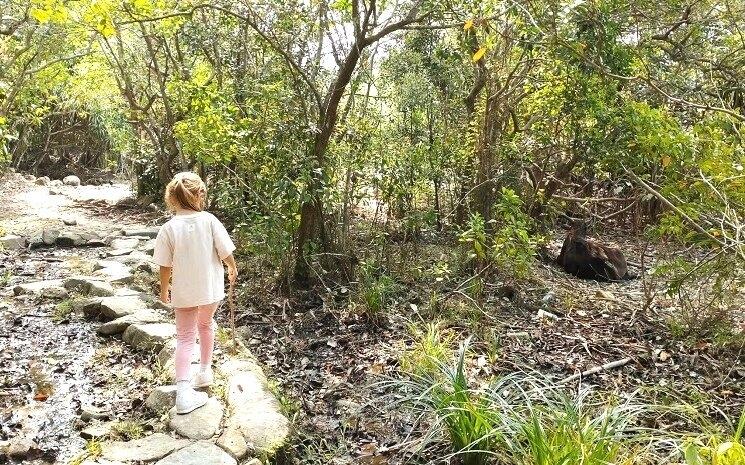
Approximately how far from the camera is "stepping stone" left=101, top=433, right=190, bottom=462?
306 centimetres

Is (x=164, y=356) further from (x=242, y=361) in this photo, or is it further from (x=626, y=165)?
(x=626, y=165)

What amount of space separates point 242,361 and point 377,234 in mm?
2800

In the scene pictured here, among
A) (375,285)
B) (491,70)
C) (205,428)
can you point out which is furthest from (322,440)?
(491,70)

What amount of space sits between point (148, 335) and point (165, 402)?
996 millimetres

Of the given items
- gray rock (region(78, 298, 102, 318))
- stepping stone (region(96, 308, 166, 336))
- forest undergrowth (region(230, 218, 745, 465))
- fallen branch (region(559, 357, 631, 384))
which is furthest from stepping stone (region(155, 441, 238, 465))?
fallen branch (region(559, 357, 631, 384))

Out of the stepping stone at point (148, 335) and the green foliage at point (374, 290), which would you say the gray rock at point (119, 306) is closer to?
the stepping stone at point (148, 335)

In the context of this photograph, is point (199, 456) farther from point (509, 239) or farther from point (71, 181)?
point (71, 181)

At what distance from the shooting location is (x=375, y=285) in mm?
5789

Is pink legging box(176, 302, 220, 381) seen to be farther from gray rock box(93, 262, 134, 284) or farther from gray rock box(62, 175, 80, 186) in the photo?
gray rock box(62, 175, 80, 186)

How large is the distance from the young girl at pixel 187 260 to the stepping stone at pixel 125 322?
50.6 inches

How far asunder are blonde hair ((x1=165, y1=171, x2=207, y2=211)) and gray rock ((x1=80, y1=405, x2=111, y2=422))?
1.23 meters

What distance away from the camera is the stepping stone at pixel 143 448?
120 inches

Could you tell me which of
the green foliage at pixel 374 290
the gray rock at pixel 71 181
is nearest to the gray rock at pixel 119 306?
the green foliage at pixel 374 290

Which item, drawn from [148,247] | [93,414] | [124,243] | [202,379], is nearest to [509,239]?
[202,379]
